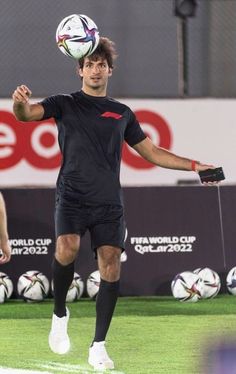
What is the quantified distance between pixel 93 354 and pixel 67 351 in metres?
0.49

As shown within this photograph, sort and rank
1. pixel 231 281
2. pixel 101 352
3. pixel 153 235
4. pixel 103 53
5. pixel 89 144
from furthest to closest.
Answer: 1. pixel 153 235
2. pixel 231 281
3. pixel 103 53
4. pixel 89 144
5. pixel 101 352

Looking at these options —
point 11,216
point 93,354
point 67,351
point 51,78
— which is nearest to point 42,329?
point 67,351

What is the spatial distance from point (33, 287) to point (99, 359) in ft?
12.6

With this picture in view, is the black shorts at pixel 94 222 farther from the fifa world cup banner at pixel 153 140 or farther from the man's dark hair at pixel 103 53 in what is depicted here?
the fifa world cup banner at pixel 153 140

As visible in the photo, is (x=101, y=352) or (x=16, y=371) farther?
(x=101, y=352)

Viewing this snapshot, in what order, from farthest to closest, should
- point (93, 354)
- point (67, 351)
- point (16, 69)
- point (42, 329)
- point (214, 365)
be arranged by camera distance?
point (16, 69), point (42, 329), point (67, 351), point (93, 354), point (214, 365)

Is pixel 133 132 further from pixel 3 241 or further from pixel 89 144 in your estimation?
pixel 3 241

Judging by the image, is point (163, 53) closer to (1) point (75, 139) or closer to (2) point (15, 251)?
(2) point (15, 251)

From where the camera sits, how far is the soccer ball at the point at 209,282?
970 cm

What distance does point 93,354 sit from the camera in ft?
19.2

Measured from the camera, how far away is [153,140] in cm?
1210

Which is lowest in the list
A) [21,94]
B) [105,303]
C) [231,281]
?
[231,281]

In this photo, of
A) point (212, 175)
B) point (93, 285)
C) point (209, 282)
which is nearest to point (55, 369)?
point (212, 175)

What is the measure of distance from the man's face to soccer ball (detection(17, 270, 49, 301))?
3.98 meters
